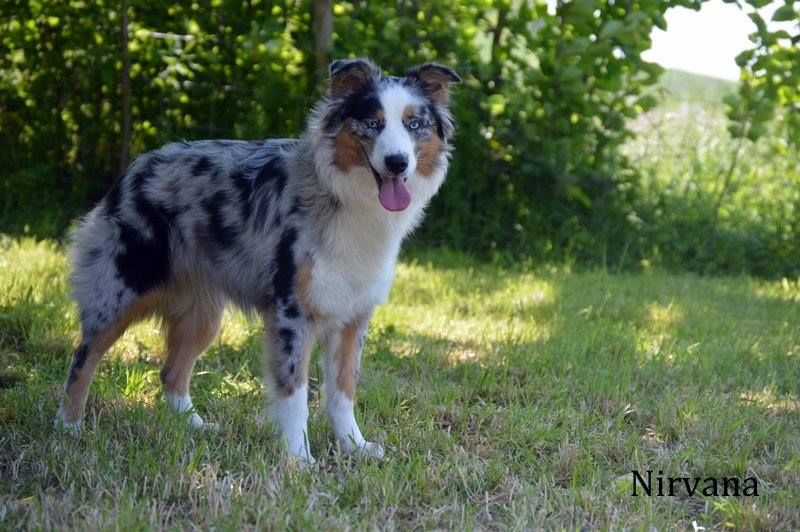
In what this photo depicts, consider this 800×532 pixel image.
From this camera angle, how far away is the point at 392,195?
4.31 m

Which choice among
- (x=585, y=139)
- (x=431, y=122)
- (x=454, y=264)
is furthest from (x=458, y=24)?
(x=431, y=122)

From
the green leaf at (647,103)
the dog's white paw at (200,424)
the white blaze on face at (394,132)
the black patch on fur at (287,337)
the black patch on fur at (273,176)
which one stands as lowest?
the dog's white paw at (200,424)

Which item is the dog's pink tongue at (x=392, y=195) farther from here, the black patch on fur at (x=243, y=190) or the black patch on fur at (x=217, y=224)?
the black patch on fur at (x=217, y=224)

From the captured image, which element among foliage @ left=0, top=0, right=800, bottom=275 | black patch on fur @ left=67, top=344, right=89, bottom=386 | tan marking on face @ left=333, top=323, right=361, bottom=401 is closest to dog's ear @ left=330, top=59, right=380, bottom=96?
tan marking on face @ left=333, top=323, right=361, bottom=401

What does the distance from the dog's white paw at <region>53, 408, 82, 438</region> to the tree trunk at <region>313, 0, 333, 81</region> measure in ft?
14.7

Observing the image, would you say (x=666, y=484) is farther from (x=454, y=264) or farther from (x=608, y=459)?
(x=454, y=264)

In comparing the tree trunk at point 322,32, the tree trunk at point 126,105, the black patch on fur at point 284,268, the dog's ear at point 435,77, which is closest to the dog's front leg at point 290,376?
the black patch on fur at point 284,268

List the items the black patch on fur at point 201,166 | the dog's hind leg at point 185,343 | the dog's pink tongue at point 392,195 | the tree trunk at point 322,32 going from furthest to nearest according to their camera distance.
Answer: the tree trunk at point 322,32 < the dog's hind leg at point 185,343 < the black patch on fur at point 201,166 < the dog's pink tongue at point 392,195

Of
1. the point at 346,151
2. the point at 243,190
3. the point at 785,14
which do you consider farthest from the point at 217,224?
the point at 785,14

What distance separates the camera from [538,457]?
173 inches

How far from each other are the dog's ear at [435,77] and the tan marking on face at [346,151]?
46cm

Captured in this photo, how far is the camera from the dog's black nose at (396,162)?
4.17 meters

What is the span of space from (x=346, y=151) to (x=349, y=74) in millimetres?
350

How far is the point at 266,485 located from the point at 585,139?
5722 mm
